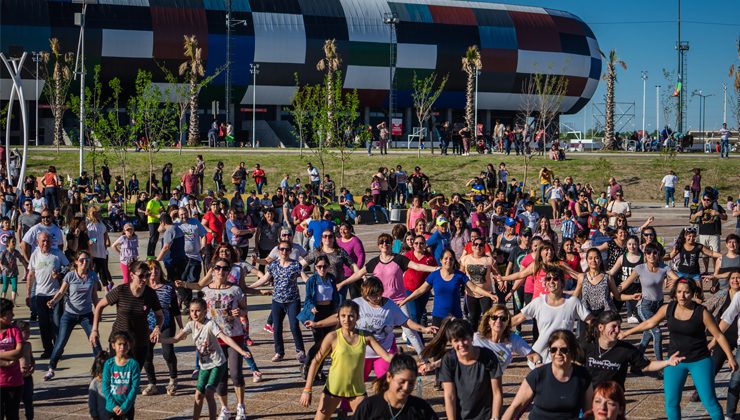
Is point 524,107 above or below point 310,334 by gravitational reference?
above

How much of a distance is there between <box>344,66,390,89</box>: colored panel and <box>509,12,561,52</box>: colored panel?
32.1 ft

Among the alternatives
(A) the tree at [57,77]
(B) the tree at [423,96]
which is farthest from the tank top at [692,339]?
(A) the tree at [57,77]

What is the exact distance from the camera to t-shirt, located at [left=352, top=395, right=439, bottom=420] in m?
6.42

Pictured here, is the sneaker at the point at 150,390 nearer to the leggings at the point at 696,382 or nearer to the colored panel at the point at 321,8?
the leggings at the point at 696,382

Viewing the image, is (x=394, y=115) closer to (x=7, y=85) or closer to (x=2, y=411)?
(x=7, y=85)

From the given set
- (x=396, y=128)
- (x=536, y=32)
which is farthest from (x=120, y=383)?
(x=536, y=32)

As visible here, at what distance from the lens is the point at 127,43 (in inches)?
2511

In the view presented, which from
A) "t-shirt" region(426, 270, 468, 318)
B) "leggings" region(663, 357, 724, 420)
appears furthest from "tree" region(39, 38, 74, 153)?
"leggings" region(663, 357, 724, 420)

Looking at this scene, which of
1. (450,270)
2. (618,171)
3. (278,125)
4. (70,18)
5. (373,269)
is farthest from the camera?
(278,125)

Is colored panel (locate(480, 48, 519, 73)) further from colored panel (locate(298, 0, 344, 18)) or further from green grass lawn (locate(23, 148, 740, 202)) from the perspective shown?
green grass lawn (locate(23, 148, 740, 202))

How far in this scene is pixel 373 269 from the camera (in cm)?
1239

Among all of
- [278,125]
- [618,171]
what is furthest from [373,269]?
[278,125]

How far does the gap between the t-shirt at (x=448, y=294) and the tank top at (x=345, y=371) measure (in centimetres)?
314

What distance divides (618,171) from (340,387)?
40720 mm
